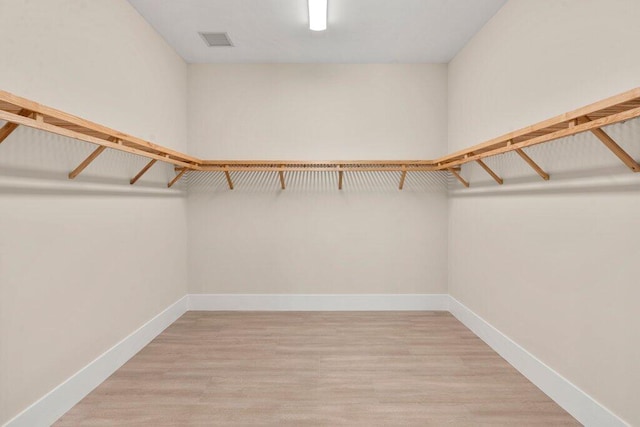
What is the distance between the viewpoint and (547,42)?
7.61 feet

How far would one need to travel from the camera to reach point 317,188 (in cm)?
Result: 408

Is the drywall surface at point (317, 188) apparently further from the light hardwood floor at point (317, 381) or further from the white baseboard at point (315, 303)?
the light hardwood floor at point (317, 381)

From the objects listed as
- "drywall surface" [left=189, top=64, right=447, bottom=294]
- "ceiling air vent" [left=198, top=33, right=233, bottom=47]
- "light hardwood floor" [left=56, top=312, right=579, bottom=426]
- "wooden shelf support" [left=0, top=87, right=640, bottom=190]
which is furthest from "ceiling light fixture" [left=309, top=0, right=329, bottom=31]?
"light hardwood floor" [left=56, top=312, right=579, bottom=426]

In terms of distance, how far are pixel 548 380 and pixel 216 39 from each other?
3.83m

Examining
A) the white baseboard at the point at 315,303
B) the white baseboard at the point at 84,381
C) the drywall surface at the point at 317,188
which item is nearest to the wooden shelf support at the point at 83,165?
the white baseboard at the point at 84,381

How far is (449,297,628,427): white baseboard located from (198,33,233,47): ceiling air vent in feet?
11.5

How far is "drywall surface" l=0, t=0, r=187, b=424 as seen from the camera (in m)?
1.76

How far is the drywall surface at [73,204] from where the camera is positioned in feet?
5.77

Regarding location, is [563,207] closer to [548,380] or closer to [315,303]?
[548,380]

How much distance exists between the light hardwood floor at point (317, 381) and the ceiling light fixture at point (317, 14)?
8.80ft

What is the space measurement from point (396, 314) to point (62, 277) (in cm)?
309

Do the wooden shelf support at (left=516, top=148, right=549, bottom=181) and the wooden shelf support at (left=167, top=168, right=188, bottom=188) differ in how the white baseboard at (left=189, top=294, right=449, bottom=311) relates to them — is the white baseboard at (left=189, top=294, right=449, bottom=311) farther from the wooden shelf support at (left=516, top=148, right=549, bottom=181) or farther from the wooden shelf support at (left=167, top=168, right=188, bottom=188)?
the wooden shelf support at (left=516, top=148, right=549, bottom=181)

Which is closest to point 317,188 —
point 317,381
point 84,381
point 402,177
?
point 402,177

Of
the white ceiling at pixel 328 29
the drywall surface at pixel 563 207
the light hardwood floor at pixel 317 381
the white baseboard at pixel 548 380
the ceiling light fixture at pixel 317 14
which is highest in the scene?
the white ceiling at pixel 328 29
